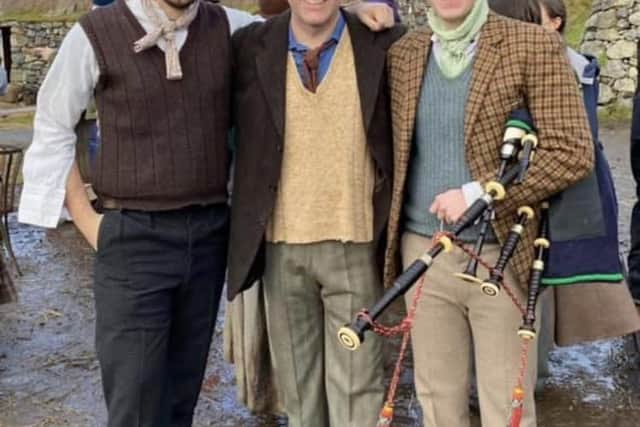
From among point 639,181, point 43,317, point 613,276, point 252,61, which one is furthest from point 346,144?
point 43,317

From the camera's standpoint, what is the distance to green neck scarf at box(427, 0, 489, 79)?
2.66 meters

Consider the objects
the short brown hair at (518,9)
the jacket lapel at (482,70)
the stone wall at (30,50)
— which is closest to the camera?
the jacket lapel at (482,70)

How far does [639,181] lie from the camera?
4.96 m

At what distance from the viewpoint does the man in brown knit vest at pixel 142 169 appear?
281 centimetres

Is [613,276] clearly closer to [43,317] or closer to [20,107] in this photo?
[43,317]

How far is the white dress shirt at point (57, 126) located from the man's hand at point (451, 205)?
94 cm

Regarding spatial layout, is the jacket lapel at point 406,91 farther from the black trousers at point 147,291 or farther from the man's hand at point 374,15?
the black trousers at point 147,291

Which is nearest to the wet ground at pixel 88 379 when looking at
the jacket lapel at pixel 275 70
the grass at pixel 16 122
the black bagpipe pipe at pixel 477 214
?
the jacket lapel at pixel 275 70

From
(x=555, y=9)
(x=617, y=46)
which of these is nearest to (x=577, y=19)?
(x=617, y=46)

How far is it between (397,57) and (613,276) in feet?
2.99

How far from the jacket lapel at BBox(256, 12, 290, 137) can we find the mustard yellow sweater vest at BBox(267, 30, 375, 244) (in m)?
0.02

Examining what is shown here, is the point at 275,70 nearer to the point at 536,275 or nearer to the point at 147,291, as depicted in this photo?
the point at 147,291

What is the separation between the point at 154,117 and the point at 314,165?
0.51 metres

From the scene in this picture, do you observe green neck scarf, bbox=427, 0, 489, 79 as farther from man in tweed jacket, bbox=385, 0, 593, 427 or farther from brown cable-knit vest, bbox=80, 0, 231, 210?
brown cable-knit vest, bbox=80, 0, 231, 210
